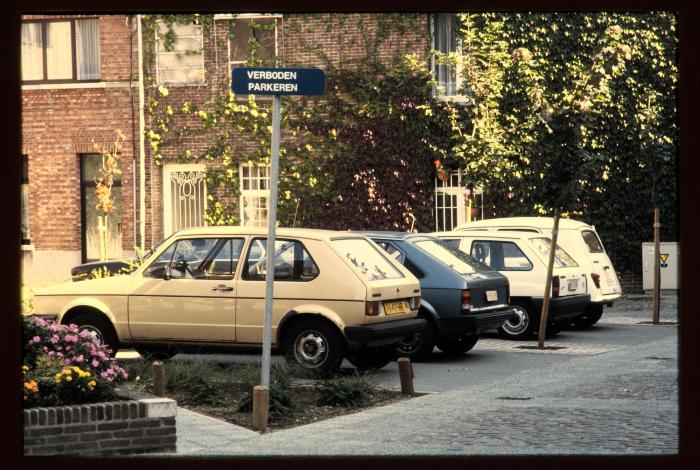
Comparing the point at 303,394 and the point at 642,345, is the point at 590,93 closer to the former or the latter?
the point at 642,345

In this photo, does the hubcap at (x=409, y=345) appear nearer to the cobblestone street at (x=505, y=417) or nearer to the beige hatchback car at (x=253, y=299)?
the cobblestone street at (x=505, y=417)

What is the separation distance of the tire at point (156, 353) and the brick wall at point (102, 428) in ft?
17.7

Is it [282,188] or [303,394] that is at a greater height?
[282,188]

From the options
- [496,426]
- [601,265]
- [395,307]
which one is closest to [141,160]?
[601,265]

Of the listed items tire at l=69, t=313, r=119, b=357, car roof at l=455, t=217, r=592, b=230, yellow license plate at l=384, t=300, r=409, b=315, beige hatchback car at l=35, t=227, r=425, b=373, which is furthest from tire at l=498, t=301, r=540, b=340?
tire at l=69, t=313, r=119, b=357

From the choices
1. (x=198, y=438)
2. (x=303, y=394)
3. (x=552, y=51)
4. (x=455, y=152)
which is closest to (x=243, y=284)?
(x=303, y=394)

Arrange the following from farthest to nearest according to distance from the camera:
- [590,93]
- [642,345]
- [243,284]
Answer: [590,93] → [642,345] → [243,284]

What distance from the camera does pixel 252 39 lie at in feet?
96.8

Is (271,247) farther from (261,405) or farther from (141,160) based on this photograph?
(141,160)

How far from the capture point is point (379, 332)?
13656 mm

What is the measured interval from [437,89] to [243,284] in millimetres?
15867

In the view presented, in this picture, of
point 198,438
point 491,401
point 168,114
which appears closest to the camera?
point 198,438

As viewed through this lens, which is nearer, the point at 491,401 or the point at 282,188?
the point at 491,401

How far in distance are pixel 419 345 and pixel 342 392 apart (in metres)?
3.85
